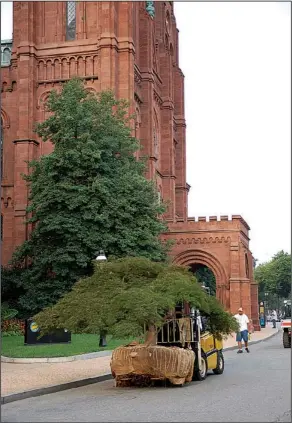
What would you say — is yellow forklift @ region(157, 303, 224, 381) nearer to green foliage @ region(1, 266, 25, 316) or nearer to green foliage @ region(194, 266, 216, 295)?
green foliage @ region(1, 266, 25, 316)

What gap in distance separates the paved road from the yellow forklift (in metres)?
0.42

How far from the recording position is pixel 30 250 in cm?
3753

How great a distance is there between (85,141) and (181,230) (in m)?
14.4

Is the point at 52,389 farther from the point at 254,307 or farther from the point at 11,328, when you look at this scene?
the point at 254,307

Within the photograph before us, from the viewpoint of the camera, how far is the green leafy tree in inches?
1346

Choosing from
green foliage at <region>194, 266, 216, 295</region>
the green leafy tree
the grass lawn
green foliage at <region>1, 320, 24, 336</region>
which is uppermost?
the green leafy tree

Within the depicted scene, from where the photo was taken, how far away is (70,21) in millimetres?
47250

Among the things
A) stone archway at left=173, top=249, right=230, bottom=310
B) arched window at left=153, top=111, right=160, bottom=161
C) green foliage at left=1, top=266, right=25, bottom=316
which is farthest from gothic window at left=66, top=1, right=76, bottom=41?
green foliage at left=1, top=266, right=25, bottom=316

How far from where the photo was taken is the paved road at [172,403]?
995cm

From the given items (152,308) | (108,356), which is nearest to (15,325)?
(108,356)

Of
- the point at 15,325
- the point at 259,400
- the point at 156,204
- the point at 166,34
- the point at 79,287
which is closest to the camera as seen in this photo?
the point at 259,400

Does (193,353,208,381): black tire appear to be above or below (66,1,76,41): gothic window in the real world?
below

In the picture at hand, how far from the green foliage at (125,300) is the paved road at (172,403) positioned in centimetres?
135

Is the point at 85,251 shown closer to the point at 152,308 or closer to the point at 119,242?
the point at 119,242
